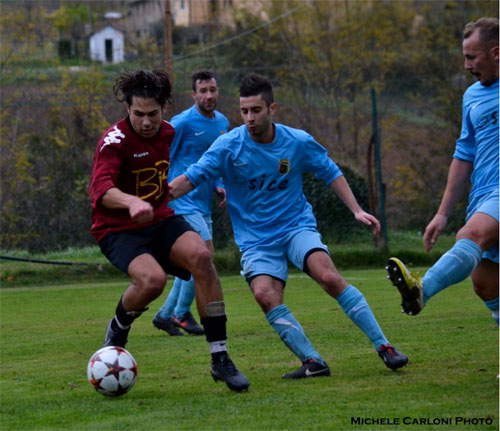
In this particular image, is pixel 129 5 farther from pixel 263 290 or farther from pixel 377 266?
pixel 263 290

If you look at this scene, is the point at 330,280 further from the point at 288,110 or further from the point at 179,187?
the point at 288,110

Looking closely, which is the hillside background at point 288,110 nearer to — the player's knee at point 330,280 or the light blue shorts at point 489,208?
the player's knee at point 330,280

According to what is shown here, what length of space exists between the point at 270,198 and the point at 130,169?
1048 mm

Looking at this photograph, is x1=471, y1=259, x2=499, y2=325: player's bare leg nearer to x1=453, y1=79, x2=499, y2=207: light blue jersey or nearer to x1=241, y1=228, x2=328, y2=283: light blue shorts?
x1=453, y1=79, x2=499, y2=207: light blue jersey

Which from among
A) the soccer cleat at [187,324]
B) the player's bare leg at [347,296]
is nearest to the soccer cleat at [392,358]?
the player's bare leg at [347,296]

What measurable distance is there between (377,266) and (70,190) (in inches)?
229

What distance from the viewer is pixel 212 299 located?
5527mm

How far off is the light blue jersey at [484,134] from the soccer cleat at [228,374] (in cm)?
174

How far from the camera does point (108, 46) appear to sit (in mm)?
25984

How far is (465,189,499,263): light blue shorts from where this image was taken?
504cm

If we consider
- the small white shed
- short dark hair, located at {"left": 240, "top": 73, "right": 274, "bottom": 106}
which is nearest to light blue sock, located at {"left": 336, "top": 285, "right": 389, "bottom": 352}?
short dark hair, located at {"left": 240, "top": 73, "right": 274, "bottom": 106}

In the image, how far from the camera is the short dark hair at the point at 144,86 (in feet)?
18.6

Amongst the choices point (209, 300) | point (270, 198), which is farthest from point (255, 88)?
point (209, 300)

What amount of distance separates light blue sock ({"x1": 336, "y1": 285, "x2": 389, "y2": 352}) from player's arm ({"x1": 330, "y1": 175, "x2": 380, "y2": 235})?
46 centimetres
